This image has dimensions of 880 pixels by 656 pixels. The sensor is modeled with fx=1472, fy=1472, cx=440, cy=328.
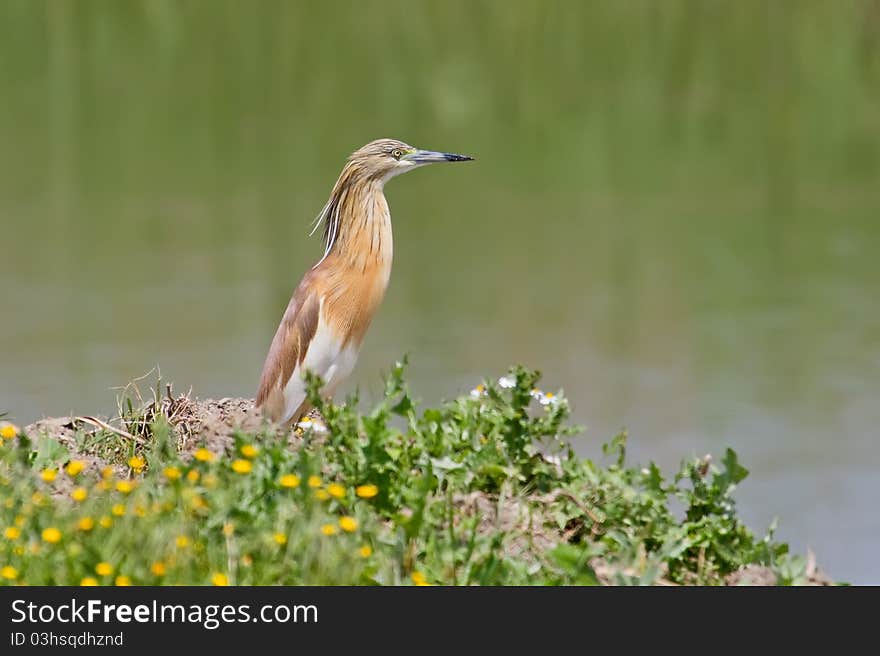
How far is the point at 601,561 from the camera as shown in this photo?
4355 millimetres

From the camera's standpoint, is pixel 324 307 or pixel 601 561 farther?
pixel 324 307

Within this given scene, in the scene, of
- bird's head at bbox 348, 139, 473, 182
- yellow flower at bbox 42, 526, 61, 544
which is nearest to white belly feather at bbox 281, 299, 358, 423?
bird's head at bbox 348, 139, 473, 182

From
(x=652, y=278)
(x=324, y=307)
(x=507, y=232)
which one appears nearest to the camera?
(x=324, y=307)

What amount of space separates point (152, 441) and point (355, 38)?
18063mm

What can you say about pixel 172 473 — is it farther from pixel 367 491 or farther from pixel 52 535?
pixel 367 491

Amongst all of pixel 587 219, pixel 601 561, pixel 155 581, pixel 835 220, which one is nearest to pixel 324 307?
pixel 601 561

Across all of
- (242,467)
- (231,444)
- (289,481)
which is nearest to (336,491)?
(289,481)

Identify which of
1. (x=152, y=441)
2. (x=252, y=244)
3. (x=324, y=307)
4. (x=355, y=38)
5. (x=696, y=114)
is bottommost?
(x=152, y=441)

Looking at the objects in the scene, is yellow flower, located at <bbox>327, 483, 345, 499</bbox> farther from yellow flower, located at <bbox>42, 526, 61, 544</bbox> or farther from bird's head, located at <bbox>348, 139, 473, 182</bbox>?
bird's head, located at <bbox>348, 139, 473, 182</bbox>

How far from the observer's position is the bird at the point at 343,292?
5.75 meters

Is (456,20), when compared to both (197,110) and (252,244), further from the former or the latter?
(252,244)

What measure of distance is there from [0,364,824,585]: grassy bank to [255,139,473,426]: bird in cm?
66

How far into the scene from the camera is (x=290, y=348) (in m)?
5.81

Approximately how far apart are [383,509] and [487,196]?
1140cm
